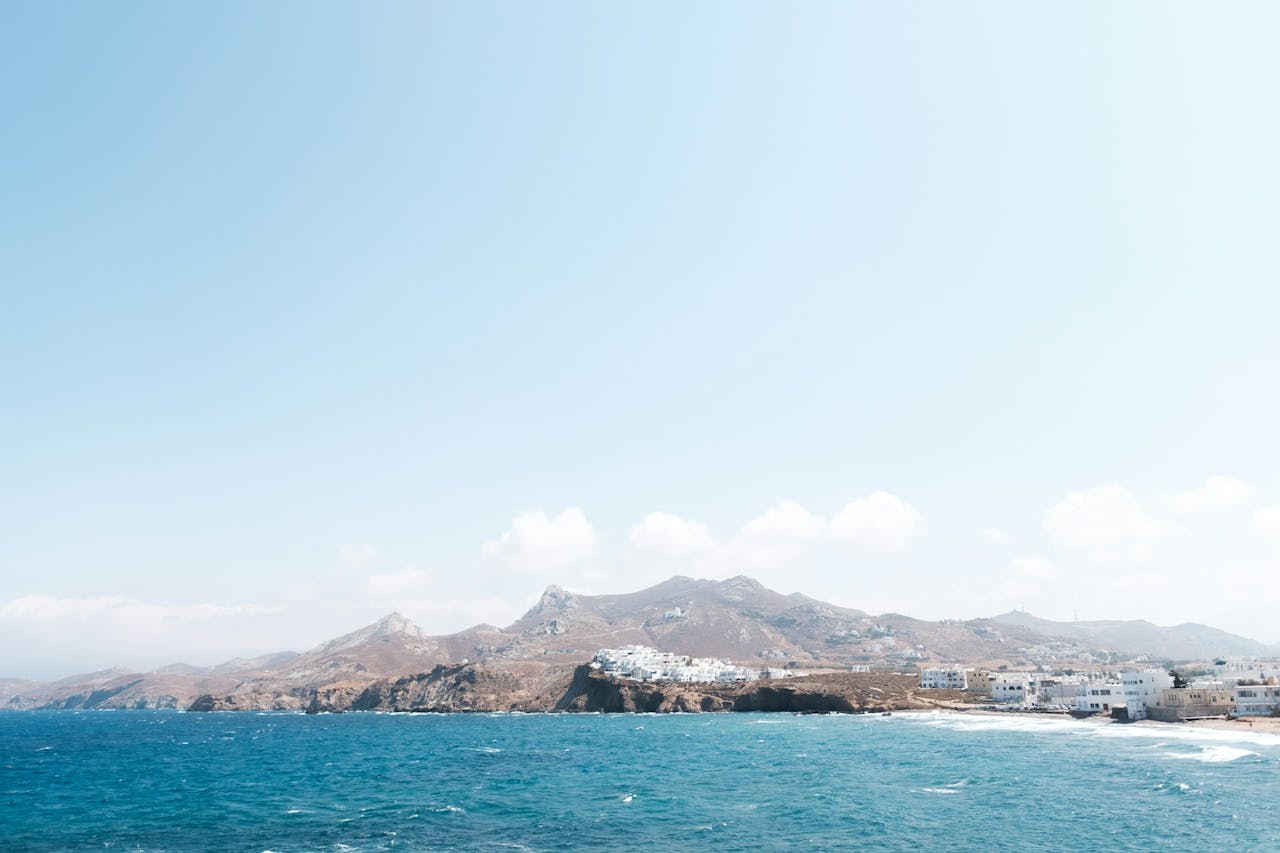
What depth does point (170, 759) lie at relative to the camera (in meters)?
122

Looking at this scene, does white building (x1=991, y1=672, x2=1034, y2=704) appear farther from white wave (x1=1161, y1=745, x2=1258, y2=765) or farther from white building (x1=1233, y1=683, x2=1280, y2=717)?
white wave (x1=1161, y1=745, x2=1258, y2=765)

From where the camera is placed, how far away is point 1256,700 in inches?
4958

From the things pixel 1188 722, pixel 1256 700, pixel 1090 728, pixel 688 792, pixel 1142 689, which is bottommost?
pixel 1090 728

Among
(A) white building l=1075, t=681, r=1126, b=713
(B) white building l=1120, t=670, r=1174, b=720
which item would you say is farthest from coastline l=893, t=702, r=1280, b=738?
(A) white building l=1075, t=681, r=1126, b=713

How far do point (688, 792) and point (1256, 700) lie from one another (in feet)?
362

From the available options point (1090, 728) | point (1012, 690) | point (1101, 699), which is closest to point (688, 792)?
point (1090, 728)

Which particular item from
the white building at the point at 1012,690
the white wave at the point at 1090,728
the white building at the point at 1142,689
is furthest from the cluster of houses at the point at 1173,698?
the white building at the point at 1012,690

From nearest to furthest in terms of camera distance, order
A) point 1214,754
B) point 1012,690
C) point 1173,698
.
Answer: point 1214,754 → point 1173,698 → point 1012,690

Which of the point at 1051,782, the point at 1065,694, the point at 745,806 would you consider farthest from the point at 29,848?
the point at 1065,694

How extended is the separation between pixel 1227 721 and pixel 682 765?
90.7 meters

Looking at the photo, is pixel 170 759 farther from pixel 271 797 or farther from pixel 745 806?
pixel 745 806

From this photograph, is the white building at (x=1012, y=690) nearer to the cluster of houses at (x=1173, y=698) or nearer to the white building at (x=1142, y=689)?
the cluster of houses at (x=1173, y=698)

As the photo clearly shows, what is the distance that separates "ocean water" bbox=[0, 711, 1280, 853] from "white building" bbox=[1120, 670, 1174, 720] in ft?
46.5

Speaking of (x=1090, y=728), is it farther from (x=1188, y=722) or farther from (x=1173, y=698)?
(x=1173, y=698)
